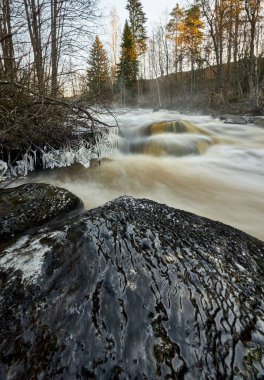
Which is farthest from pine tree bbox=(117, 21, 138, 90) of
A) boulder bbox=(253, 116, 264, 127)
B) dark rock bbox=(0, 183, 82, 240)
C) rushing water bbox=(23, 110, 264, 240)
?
dark rock bbox=(0, 183, 82, 240)

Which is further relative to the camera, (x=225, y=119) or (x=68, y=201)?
(x=225, y=119)

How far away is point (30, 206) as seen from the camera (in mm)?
2398

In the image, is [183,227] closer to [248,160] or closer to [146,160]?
[146,160]

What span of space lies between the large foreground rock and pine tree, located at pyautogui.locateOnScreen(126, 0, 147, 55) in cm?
3325

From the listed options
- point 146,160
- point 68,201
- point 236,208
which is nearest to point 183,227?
point 68,201

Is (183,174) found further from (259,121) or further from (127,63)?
(127,63)

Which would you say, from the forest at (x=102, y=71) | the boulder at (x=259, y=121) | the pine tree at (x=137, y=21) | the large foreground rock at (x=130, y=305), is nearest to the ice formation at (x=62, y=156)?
the forest at (x=102, y=71)

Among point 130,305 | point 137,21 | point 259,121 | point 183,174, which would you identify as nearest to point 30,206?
point 130,305

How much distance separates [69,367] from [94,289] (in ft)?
1.07

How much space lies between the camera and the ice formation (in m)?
4.18

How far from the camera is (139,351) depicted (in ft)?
3.05

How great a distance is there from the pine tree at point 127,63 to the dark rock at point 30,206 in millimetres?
29624

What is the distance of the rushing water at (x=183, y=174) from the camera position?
3.43 metres

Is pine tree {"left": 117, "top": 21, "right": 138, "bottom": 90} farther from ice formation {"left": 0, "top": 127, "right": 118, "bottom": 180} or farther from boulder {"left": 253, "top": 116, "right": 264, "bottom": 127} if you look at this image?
ice formation {"left": 0, "top": 127, "right": 118, "bottom": 180}
